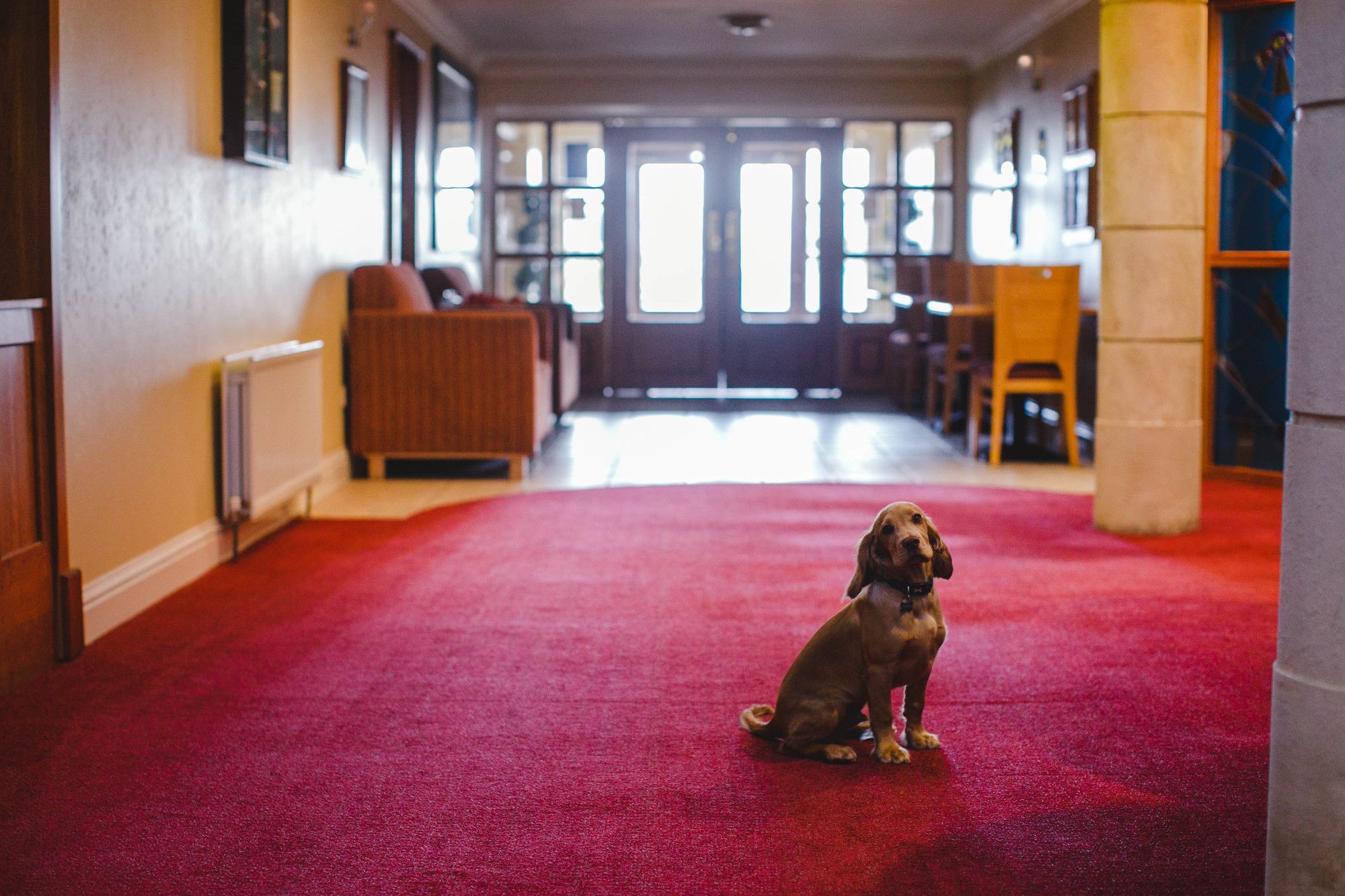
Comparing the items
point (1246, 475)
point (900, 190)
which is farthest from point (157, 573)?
point (900, 190)

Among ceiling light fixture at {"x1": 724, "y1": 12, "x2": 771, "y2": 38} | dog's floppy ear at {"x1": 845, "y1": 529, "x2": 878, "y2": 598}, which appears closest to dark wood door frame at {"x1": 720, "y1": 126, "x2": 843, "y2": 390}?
ceiling light fixture at {"x1": 724, "y1": 12, "x2": 771, "y2": 38}

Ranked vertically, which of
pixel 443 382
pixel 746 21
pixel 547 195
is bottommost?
pixel 443 382

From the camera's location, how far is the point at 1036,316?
6.68 meters

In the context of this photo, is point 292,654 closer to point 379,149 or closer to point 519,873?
point 519,873

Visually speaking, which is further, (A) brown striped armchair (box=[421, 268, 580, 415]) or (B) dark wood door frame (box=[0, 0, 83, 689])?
(A) brown striped armchair (box=[421, 268, 580, 415])

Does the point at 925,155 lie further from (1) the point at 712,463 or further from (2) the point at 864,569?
(2) the point at 864,569

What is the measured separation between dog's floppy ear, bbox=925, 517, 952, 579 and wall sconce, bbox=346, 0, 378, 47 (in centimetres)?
472

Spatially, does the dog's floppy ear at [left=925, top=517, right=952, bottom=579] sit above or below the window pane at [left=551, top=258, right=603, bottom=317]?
below

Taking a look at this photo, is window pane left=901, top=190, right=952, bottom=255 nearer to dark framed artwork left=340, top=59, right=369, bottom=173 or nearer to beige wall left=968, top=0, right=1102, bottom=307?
beige wall left=968, top=0, right=1102, bottom=307

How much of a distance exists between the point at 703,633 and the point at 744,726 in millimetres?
796

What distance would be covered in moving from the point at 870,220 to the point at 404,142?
404 centimetres

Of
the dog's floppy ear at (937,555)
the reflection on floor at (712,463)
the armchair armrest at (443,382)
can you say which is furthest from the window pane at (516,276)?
the dog's floppy ear at (937,555)

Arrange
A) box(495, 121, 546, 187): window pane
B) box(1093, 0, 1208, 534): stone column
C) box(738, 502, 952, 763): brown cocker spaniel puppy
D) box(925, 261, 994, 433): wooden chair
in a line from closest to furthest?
1. box(738, 502, 952, 763): brown cocker spaniel puppy
2. box(1093, 0, 1208, 534): stone column
3. box(925, 261, 994, 433): wooden chair
4. box(495, 121, 546, 187): window pane

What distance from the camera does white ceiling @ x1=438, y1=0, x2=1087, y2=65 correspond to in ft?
26.7
